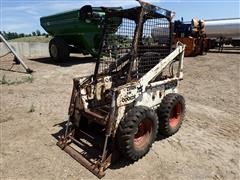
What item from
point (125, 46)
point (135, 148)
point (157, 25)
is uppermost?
point (157, 25)

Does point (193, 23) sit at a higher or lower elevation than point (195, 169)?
higher

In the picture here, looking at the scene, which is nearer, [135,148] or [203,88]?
[135,148]

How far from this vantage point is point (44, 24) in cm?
1456

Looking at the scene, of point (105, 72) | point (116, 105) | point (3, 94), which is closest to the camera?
point (116, 105)

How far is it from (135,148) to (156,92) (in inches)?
45.8

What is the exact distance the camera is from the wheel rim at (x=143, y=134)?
456 cm

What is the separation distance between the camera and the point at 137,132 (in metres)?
4.54

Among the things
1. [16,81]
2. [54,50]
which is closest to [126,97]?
[16,81]

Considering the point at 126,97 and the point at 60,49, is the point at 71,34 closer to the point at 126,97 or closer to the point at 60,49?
the point at 60,49

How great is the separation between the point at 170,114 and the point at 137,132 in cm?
101

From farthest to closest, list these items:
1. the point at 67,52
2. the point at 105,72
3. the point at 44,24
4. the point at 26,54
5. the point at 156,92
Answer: the point at 26,54, the point at 44,24, the point at 67,52, the point at 105,72, the point at 156,92

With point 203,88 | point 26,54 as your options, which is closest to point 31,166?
point 203,88

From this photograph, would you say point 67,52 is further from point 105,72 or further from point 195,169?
point 195,169

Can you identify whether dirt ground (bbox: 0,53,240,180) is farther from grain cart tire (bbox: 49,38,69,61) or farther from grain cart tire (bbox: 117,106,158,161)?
grain cart tire (bbox: 49,38,69,61)
